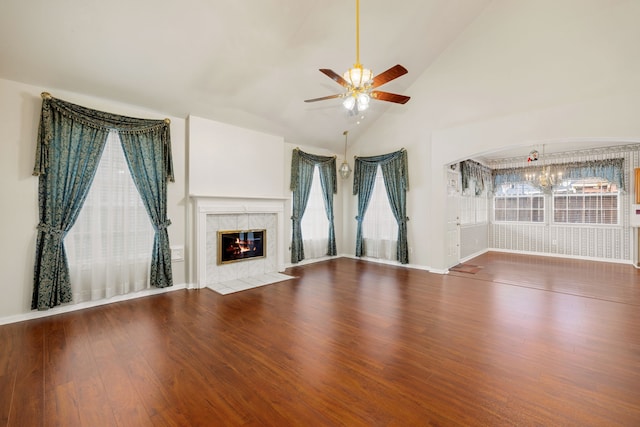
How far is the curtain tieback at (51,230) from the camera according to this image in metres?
3.34

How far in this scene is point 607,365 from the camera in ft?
7.69

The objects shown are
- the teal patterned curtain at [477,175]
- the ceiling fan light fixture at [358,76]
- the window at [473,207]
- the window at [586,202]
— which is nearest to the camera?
the ceiling fan light fixture at [358,76]

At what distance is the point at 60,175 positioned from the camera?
11.4 ft

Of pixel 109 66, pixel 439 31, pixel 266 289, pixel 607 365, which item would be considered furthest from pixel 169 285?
pixel 439 31

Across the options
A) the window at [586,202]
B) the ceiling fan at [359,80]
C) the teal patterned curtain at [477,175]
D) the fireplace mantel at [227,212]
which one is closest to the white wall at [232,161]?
the fireplace mantel at [227,212]

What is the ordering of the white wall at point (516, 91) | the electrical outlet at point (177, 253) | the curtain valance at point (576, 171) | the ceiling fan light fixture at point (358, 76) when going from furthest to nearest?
1. the curtain valance at point (576, 171)
2. the electrical outlet at point (177, 253)
3. the white wall at point (516, 91)
4. the ceiling fan light fixture at point (358, 76)

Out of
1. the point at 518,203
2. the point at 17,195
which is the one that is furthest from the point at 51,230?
the point at 518,203

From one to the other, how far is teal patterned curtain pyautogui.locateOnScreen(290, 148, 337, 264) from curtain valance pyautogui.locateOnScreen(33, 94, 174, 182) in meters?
2.58

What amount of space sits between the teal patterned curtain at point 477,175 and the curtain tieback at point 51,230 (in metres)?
7.71

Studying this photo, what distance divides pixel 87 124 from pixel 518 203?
1006 cm

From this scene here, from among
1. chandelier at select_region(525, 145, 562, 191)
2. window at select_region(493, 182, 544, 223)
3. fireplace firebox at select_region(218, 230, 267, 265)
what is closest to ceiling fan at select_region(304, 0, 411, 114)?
fireplace firebox at select_region(218, 230, 267, 265)

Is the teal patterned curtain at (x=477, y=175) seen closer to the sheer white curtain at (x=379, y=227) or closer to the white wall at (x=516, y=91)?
the white wall at (x=516, y=91)

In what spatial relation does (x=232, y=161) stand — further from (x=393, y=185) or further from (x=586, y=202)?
(x=586, y=202)

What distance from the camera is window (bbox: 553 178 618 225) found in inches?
264
